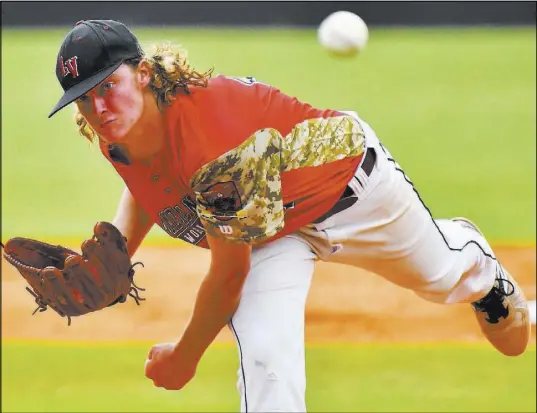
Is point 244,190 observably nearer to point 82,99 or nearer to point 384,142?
point 82,99

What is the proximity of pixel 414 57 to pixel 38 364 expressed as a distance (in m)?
4.22

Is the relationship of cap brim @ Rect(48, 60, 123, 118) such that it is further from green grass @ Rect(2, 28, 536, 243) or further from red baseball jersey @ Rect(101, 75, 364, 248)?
green grass @ Rect(2, 28, 536, 243)

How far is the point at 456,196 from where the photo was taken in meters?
5.21

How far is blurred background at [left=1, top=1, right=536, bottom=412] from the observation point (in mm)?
3580

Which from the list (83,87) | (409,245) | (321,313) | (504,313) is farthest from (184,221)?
(321,313)

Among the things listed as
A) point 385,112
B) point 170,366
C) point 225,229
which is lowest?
point 385,112

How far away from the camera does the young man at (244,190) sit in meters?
→ 2.36

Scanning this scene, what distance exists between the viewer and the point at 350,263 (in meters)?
2.87

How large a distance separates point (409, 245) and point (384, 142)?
3023 millimetres

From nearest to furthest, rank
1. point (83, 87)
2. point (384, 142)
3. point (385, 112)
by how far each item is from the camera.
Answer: point (83, 87), point (384, 142), point (385, 112)

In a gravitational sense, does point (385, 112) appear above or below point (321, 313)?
below

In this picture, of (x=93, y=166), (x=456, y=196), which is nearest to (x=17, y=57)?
(x=93, y=166)

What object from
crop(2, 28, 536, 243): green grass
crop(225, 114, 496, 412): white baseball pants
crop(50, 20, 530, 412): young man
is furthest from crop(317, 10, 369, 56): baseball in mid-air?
crop(50, 20, 530, 412): young man

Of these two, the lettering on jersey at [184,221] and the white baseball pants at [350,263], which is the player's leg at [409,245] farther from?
the lettering on jersey at [184,221]
